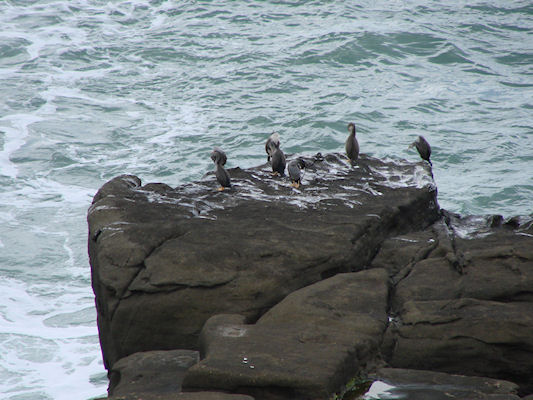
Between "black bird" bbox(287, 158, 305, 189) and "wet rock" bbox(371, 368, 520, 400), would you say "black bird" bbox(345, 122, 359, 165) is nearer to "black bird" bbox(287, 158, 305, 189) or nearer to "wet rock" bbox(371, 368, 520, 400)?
→ "black bird" bbox(287, 158, 305, 189)

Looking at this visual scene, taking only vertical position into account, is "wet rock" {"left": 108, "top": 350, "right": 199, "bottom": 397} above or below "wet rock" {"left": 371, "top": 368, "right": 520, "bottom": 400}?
below

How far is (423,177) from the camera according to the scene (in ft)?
32.5

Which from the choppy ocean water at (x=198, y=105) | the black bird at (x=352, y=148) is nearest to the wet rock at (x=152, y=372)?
the choppy ocean water at (x=198, y=105)

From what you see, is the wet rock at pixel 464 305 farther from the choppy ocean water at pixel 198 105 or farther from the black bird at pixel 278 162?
the choppy ocean water at pixel 198 105

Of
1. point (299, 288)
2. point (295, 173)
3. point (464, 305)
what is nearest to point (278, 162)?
point (295, 173)

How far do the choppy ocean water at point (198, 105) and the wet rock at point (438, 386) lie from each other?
4.64 m

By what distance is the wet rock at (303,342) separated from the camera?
5469mm

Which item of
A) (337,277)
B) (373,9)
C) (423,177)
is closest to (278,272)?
(337,277)

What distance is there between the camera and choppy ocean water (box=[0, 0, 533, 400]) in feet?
40.2

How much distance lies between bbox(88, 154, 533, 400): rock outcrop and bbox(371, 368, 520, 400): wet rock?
0.22 ft

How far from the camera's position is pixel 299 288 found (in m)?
7.35

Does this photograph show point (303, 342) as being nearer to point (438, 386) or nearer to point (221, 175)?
point (438, 386)

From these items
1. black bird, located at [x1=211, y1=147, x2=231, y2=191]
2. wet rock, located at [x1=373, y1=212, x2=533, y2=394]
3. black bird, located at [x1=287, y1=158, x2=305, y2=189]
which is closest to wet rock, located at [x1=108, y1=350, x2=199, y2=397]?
wet rock, located at [x1=373, y1=212, x2=533, y2=394]

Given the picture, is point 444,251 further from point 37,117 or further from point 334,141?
point 37,117
